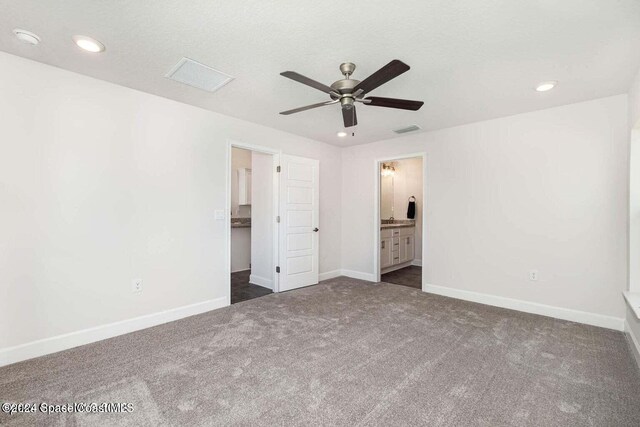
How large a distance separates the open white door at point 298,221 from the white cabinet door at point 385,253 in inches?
54.7

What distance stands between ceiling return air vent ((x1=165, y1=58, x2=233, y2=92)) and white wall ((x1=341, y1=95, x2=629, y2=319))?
125 inches

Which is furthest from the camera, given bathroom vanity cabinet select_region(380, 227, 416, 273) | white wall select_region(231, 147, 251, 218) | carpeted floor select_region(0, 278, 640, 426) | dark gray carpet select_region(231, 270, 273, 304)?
white wall select_region(231, 147, 251, 218)

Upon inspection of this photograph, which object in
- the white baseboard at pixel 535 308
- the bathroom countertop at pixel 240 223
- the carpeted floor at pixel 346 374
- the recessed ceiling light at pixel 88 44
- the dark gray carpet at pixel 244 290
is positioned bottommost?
the dark gray carpet at pixel 244 290

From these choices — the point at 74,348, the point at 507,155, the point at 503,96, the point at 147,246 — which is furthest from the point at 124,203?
the point at 507,155

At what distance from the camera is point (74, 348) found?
263 cm

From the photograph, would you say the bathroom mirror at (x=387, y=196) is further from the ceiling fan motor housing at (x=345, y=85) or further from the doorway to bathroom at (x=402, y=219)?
the ceiling fan motor housing at (x=345, y=85)

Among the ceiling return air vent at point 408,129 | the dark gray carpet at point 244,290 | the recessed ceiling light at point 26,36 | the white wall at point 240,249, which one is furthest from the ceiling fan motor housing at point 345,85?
the white wall at point 240,249

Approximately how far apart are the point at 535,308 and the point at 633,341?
975 millimetres

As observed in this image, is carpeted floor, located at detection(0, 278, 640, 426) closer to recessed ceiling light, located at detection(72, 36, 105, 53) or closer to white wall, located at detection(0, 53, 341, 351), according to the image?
white wall, located at detection(0, 53, 341, 351)

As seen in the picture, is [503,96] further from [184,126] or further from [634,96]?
[184,126]

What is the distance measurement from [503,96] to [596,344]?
2.66 metres

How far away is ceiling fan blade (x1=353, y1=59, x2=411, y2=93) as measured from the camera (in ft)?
6.33

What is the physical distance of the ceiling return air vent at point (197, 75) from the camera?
2525 mm

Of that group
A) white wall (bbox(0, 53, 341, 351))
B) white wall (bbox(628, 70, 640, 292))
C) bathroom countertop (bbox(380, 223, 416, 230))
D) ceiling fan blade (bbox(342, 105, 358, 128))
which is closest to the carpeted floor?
white wall (bbox(0, 53, 341, 351))
